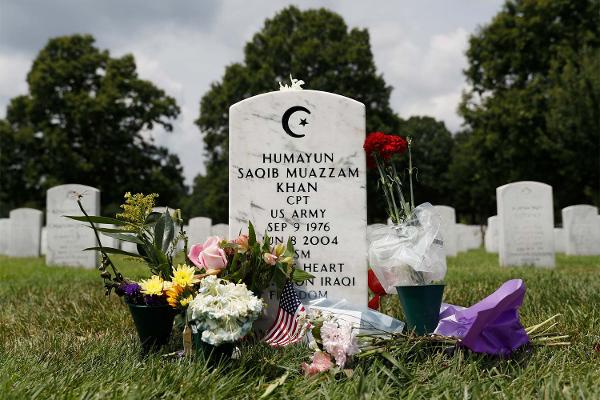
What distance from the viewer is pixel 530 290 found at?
4.88 metres

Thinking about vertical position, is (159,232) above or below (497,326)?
above

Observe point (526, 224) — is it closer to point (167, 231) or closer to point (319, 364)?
point (167, 231)

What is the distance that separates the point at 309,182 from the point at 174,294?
140 centimetres

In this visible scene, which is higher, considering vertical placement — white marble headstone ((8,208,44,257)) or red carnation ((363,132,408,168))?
red carnation ((363,132,408,168))

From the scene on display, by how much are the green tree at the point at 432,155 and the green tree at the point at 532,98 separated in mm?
15246

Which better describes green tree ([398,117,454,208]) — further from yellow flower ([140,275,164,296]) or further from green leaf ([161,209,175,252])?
yellow flower ([140,275,164,296])

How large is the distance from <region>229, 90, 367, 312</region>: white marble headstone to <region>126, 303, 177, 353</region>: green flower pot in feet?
3.14

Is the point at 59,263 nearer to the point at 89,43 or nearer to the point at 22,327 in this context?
the point at 22,327

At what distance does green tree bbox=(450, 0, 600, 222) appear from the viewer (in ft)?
65.2

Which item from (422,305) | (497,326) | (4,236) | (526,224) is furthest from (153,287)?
(4,236)

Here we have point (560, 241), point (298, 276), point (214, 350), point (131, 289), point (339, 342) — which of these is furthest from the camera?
point (560, 241)

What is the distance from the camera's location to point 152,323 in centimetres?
301

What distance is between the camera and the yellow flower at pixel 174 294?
9.27 ft

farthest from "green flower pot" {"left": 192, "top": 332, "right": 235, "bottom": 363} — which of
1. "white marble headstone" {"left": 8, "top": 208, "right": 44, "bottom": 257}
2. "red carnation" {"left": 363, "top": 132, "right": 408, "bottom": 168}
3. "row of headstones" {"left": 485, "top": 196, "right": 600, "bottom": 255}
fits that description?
"white marble headstone" {"left": 8, "top": 208, "right": 44, "bottom": 257}
